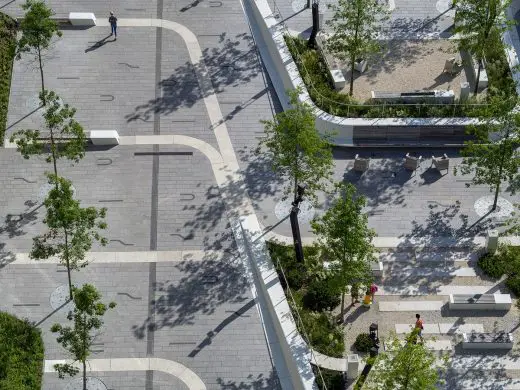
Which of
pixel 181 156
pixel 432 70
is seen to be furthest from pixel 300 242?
pixel 432 70

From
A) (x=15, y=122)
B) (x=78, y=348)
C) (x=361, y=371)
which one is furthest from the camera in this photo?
(x=15, y=122)

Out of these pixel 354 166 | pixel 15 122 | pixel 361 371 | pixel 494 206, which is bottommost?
pixel 361 371

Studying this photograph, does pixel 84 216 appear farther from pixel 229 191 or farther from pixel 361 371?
pixel 361 371

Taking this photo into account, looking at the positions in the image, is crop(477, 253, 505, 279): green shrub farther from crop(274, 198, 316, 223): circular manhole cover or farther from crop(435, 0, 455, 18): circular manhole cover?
crop(435, 0, 455, 18): circular manhole cover

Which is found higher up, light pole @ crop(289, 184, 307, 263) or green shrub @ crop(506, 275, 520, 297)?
light pole @ crop(289, 184, 307, 263)

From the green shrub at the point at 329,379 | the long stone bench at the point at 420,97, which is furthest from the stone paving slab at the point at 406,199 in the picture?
the green shrub at the point at 329,379

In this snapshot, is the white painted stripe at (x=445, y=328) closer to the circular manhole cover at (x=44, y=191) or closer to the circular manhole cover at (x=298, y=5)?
the circular manhole cover at (x=44, y=191)

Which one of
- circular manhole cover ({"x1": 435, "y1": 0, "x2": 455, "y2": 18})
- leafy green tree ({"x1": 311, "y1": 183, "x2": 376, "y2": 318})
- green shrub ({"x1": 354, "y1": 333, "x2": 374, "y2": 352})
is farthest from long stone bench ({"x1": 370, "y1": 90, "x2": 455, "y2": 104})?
green shrub ({"x1": 354, "y1": 333, "x2": 374, "y2": 352})
